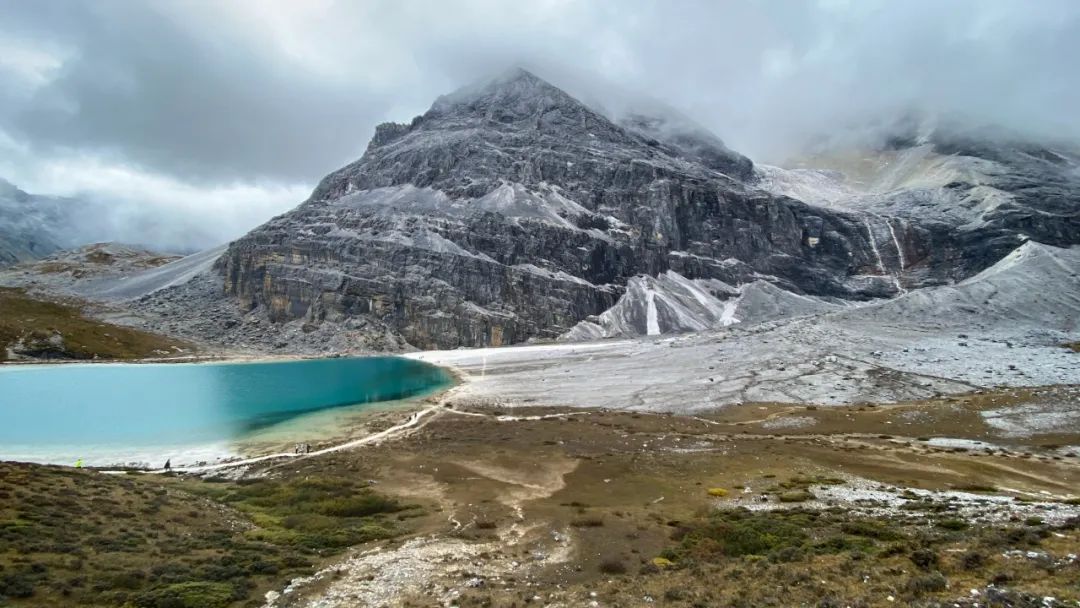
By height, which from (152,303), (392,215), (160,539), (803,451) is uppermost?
(392,215)

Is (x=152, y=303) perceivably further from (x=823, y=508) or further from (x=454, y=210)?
(x=823, y=508)

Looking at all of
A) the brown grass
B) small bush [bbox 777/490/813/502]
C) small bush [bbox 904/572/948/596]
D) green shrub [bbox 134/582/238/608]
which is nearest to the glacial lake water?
the brown grass

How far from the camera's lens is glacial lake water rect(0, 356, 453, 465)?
45594 millimetres

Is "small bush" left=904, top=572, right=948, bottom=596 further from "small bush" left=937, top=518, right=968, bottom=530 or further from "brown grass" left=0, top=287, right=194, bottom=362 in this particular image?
"brown grass" left=0, top=287, right=194, bottom=362

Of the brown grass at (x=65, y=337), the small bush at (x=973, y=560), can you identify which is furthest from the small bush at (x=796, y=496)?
the brown grass at (x=65, y=337)

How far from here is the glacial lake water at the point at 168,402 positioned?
4559 centimetres

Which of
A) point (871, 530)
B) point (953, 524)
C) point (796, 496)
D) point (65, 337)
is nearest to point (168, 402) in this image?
point (65, 337)

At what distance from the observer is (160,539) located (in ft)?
70.4

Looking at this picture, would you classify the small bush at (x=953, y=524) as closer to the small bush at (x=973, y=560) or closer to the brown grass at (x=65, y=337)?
the small bush at (x=973, y=560)

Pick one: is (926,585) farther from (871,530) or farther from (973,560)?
(871,530)

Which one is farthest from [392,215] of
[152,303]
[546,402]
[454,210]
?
[546,402]

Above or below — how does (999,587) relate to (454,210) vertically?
below

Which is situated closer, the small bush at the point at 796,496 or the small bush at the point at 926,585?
the small bush at the point at 926,585

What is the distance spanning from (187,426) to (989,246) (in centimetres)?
22609
